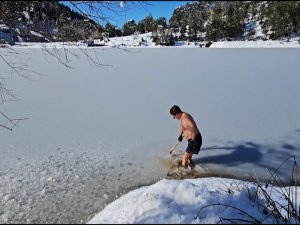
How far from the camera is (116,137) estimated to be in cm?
833

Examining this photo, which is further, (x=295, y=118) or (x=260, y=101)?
(x=260, y=101)

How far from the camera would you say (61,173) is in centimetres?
627

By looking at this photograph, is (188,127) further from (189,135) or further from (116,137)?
(116,137)

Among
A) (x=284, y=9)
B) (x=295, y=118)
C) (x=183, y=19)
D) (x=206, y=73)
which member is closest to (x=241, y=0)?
(x=183, y=19)

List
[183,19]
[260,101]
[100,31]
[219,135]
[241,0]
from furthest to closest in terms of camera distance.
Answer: [241,0] → [183,19] → [260,101] → [219,135] → [100,31]

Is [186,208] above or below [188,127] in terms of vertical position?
above

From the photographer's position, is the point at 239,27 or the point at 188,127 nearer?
the point at 188,127

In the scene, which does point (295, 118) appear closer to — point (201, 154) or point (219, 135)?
point (219, 135)

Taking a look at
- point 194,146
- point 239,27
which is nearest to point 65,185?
point 194,146

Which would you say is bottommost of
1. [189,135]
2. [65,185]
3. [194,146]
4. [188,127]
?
[65,185]

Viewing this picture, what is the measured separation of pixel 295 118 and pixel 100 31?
7.38 metres

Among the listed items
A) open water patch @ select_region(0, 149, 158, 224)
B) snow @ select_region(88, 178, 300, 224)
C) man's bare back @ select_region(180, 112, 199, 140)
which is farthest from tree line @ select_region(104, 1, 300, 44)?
snow @ select_region(88, 178, 300, 224)

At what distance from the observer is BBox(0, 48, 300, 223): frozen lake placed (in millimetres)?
5523

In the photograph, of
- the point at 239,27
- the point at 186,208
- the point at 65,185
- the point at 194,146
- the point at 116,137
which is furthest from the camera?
the point at 239,27
